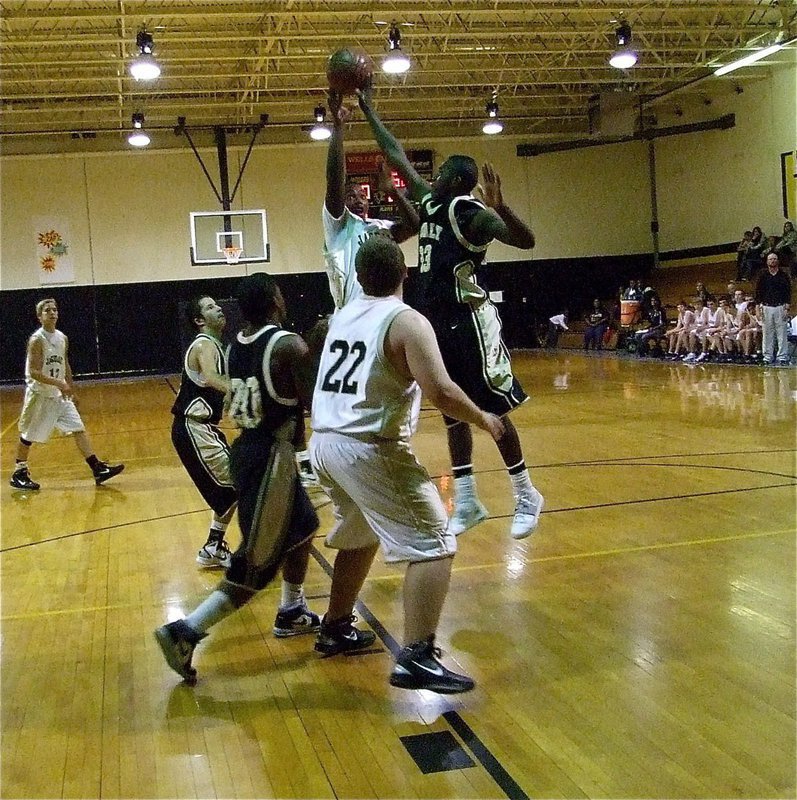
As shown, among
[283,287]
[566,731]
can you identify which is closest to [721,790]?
[566,731]

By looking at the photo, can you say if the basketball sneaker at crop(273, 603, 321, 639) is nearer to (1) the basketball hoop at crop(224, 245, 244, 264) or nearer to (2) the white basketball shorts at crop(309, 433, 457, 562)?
(2) the white basketball shorts at crop(309, 433, 457, 562)

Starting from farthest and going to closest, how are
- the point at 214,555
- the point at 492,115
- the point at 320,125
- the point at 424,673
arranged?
1. the point at 492,115
2. the point at 320,125
3. the point at 214,555
4. the point at 424,673

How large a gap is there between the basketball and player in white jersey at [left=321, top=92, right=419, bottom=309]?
51 mm

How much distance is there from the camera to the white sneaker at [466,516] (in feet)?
16.4

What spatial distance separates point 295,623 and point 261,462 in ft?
2.88

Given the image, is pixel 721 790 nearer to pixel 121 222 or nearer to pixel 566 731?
pixel 566 731

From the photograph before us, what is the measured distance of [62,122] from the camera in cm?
2186

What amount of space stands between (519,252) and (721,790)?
23439mm

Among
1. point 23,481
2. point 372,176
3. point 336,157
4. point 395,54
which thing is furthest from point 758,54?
point 336,157

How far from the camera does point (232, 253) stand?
21156 mm

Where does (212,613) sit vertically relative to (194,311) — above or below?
below

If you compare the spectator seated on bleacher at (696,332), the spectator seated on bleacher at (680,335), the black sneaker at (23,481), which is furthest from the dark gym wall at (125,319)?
the black sneaker at (23,481)

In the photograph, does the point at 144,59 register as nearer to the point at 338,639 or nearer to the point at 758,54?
the point at 758,54

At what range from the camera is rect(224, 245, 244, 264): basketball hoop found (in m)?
21.1
